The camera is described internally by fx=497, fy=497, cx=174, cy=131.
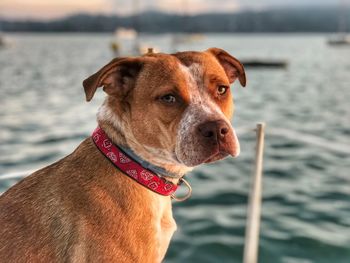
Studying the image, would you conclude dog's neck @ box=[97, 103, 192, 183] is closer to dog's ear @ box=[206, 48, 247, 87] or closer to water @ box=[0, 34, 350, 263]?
dog's ear @ box=[206, 48, 247, 87]

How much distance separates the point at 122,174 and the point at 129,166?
2.1 inches

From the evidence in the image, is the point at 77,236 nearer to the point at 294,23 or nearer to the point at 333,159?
the point at 333,159

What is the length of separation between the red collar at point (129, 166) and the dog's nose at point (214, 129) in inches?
13.4

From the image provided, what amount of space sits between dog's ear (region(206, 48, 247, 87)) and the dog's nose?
2.03 ft

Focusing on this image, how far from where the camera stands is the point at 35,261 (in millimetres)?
2369

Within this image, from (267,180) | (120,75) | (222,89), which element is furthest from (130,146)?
(267,180)

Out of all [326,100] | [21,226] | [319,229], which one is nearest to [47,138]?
[319,229]

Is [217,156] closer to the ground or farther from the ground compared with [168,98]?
closer to the ground

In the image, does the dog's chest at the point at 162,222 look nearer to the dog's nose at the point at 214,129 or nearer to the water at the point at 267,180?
the dog's nose at the point at 214,129

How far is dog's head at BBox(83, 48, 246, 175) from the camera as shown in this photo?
98.6 inches

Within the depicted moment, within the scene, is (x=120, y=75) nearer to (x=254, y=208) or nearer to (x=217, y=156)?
(x=217, y=156)

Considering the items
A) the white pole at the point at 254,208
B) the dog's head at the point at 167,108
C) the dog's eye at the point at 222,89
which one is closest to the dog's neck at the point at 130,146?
the dog's head at the point at 167,108

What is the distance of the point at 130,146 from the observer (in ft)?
8.43

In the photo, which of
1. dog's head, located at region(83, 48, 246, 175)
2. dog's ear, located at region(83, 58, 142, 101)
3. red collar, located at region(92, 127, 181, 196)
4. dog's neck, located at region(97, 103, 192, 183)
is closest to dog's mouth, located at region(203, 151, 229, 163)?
dog's head, located at region(83, 48, 246, 175)
